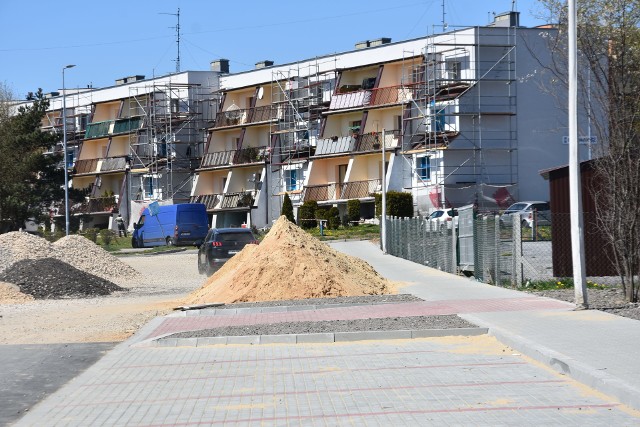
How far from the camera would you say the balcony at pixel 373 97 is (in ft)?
214

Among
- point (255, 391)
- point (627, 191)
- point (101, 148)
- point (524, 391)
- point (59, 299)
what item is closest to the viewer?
point (524, 391)

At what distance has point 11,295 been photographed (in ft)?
95.5

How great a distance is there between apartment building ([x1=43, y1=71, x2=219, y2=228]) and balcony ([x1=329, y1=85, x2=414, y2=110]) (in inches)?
655

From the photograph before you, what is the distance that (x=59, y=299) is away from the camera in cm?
2950

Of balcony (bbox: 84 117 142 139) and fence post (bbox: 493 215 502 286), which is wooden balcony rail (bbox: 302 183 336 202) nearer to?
balcony (bbox: 84 117 142 139)

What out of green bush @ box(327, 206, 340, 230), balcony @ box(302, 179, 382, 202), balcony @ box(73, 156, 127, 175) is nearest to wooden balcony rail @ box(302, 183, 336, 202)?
balcony @ box(302, 179, 382, 202)

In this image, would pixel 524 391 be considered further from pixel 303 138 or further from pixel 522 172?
pixel 303 138

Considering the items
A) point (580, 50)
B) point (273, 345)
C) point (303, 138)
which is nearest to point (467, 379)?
point (273, 345)

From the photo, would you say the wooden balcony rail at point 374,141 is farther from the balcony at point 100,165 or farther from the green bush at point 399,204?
the balcony at point 100,165

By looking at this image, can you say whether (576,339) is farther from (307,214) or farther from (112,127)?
(112,127)

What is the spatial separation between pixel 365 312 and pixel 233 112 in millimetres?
61811

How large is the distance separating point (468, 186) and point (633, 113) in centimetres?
4119

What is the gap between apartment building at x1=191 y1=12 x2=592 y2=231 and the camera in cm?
5984

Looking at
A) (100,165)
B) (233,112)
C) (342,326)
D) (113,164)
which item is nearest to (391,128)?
(233,112)
